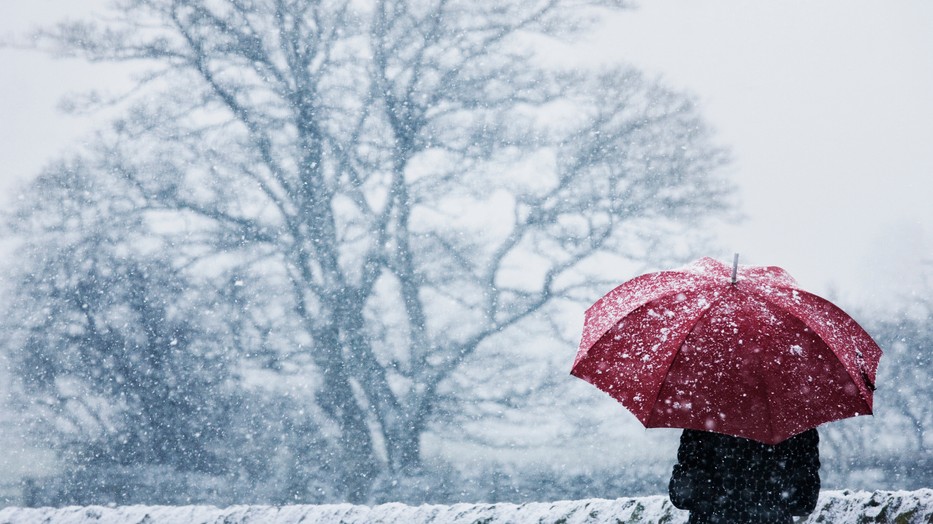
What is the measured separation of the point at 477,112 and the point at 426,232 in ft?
8.44

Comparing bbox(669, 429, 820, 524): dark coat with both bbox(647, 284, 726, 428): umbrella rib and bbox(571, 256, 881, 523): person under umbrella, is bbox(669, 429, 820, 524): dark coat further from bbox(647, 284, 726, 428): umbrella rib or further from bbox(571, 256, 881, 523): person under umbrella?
bbox(647, 284, 726, 428): umbrella rib

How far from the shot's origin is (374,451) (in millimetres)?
13102

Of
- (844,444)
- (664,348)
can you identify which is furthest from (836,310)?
(844,444)

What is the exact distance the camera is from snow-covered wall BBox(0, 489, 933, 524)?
130 inches

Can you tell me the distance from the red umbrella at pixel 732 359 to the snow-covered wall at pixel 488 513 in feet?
2.71

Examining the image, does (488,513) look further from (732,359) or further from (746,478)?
(732,359)

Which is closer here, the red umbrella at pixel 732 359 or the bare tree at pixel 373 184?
the red umbrella at pixel 732 359

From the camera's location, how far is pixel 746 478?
2.77 metres

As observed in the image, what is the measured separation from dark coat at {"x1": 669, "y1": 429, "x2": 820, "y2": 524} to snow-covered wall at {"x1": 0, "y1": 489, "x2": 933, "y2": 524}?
70 centimetres

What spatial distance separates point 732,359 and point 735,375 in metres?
0.06

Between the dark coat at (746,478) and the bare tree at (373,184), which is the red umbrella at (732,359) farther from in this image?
the bare tree at (373,184)

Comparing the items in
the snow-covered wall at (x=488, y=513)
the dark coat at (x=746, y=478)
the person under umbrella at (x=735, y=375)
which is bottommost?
the snow-covered wall at (x=488, y=513)

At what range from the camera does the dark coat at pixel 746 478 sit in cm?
275

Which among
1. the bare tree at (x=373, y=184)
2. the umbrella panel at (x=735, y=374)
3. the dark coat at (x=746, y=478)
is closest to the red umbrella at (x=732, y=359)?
the umbrella panel at (x=735, y=374)
